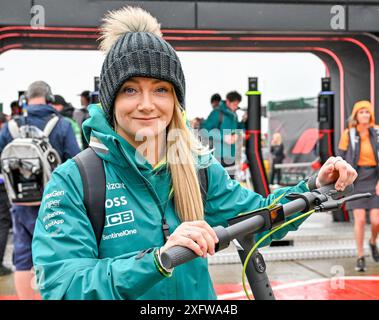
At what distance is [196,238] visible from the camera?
77cm

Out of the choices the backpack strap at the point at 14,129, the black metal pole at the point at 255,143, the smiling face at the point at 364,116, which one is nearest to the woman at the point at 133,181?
the backpack strap at the point at 14,129

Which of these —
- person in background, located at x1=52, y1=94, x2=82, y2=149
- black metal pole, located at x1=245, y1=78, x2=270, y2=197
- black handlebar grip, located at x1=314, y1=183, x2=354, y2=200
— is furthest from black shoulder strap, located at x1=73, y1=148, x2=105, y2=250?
black metal pole, located at x1=245, y1=78, x2=270, y2=197

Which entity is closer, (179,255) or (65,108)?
(179,255)

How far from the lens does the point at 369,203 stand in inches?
165

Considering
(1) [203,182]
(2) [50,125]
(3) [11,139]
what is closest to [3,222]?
(3) [11,139]

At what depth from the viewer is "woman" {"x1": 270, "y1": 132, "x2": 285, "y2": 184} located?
817 centimetres

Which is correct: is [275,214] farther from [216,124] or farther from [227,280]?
[216,124]

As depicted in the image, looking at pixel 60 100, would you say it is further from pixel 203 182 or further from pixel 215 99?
pixel 203 182

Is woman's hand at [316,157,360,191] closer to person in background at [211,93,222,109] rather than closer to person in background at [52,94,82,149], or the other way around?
person in background at [52,94,82,149]

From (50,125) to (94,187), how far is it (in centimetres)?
199

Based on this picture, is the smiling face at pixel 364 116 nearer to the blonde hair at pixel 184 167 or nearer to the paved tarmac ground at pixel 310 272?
the paved tarmac ground at pixel 310 272

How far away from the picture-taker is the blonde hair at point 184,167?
108cm

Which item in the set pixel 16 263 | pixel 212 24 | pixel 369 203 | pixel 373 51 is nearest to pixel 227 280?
pixel 369 203

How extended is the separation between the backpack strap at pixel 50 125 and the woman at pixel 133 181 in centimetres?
180
